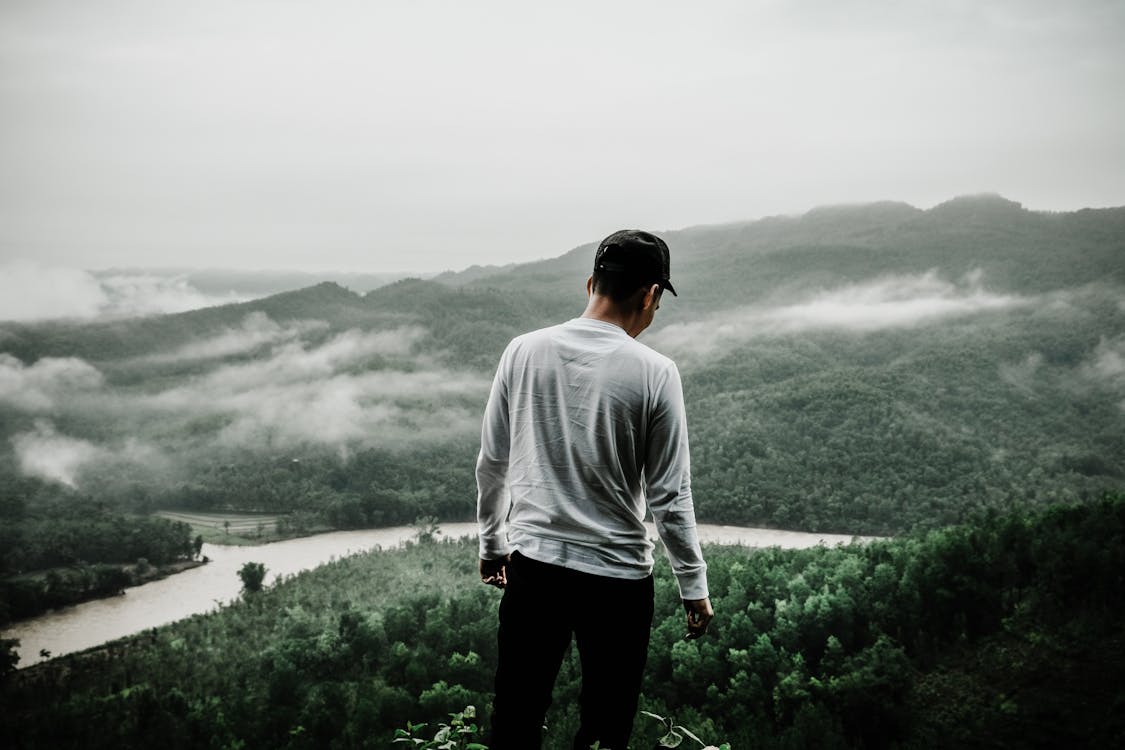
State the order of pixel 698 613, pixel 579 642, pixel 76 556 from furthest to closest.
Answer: pixel 76 556 < pixel 698 613 < pixel 579 642

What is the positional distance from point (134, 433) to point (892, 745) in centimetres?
10405

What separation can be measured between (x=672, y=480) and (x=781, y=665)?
22579mm

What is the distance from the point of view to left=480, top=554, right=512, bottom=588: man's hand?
2518 millimetres

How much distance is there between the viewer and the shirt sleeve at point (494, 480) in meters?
2.46

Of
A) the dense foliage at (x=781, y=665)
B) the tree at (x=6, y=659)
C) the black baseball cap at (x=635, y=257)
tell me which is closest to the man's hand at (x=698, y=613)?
the black baseball cap at (x=635, y=257)

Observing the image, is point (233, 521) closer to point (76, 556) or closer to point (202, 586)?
point (76, 556)

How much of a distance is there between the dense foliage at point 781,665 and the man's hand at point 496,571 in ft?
17.9

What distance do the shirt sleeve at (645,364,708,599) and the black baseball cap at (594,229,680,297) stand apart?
0.37 meters

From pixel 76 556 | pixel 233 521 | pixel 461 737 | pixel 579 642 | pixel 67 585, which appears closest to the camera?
pixel 579 642

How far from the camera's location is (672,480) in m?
2.22

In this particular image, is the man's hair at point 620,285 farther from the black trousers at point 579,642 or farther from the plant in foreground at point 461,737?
the plant in foreground at point 461,737

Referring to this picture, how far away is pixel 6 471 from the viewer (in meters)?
74.9

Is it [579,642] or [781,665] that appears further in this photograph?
[781,665]

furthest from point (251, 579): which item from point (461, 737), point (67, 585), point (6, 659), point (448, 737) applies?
point (448, 737)
